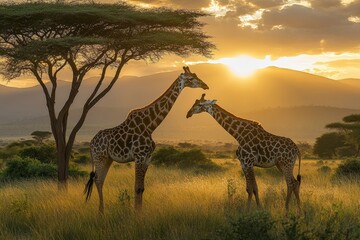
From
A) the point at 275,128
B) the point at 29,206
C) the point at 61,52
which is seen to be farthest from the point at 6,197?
the point at 275,128

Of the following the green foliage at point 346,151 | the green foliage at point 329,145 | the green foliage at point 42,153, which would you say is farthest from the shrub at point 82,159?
the green foliage at point 329,145

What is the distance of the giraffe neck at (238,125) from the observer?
36.5ft

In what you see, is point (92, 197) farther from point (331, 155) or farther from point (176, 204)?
point (331, 155)

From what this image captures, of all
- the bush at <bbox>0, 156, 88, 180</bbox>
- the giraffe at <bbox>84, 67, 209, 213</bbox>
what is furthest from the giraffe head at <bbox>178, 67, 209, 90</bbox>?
the bush at <bbox>0, 156, 88, 180</bbox>

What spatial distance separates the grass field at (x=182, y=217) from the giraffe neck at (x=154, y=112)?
146 cm

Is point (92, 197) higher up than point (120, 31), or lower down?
lower down

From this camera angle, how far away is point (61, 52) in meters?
14.1

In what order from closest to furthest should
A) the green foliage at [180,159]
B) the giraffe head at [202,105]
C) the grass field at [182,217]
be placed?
the grass field at [182,217] → the giraffe head at [202,105] → the green foliage at [180,159]

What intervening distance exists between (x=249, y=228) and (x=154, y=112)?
162 inches

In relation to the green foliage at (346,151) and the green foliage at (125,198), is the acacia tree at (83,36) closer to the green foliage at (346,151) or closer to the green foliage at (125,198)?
the green foliage at (125,198)

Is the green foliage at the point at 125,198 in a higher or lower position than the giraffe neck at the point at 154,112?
lower

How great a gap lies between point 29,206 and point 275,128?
186 metres

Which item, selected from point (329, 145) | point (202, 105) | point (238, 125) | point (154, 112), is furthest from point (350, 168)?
point (329, 145)

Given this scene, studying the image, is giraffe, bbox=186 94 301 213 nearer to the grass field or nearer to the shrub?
the grass field
